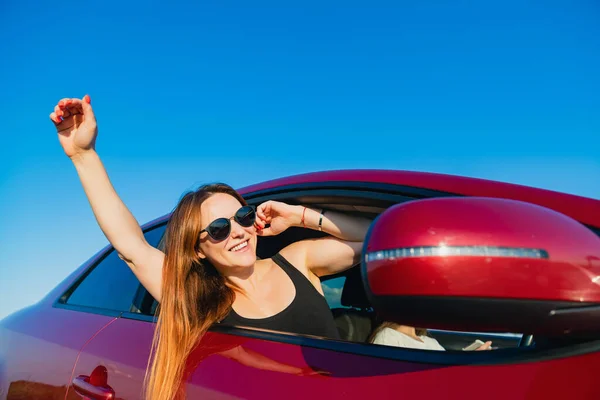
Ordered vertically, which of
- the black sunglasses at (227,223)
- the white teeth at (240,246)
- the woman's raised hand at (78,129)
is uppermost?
the woman's raised hand at (78,129)

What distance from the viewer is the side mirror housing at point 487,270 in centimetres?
77

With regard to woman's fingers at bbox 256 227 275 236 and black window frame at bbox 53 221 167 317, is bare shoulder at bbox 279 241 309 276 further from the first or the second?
black window frame at bbox 53 221 167 317

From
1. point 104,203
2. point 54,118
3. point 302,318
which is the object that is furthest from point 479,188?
point 54,118

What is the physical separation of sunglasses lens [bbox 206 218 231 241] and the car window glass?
47 centimetres

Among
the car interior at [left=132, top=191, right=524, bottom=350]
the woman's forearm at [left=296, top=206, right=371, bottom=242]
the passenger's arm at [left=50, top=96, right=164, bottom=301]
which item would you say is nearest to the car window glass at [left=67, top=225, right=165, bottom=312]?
the car interior at [left=132, top=191, right=524, bottom=350]

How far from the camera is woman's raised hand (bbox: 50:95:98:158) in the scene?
194cm

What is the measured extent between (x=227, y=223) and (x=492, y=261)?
139 centimetres

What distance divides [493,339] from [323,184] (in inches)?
68.7

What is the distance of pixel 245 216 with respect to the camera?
1990 mm

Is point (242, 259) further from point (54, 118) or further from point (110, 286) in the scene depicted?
point (54, 118)

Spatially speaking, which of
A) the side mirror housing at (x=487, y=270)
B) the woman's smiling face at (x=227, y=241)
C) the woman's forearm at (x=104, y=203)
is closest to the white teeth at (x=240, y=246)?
the woman's smiling face at (x=227, y=241)

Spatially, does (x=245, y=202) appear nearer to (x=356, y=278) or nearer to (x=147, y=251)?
(x=147, y=251)

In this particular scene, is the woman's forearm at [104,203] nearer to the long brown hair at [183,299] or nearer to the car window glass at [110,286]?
the long brown hair at [183,299]

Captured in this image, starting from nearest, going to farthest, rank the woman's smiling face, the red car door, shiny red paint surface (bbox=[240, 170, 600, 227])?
the red car door
shiny red paint surface (bbox=[240, 170, 600, 227])
the woman's smiling face
